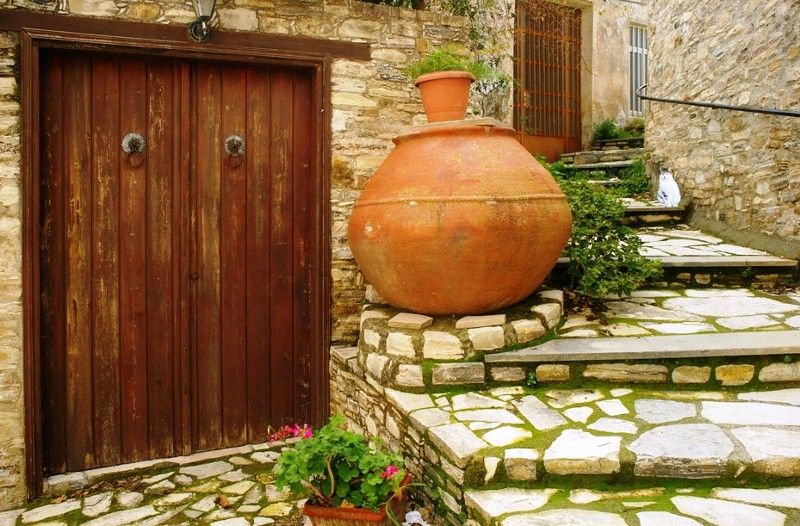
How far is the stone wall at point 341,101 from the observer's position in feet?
10.7

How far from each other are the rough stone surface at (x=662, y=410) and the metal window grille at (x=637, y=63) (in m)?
8.20

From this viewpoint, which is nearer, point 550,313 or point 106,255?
point 550,313

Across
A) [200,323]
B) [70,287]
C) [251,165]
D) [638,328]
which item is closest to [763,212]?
[638,328]

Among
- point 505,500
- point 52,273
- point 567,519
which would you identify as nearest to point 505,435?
point 505,500

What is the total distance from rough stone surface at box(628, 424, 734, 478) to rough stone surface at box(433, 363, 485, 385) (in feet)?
2.63

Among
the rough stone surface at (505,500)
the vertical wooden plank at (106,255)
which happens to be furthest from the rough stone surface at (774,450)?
the vertical wooden plank at (106,255)

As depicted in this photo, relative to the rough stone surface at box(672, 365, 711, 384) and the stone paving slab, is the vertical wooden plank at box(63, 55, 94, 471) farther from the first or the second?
the rough stone surface at box(672, 365, 711, 384)

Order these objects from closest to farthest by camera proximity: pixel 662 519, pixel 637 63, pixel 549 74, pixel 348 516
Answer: pixel 662 519
pixel 348 516
pixel 549 74
pixel 637 63

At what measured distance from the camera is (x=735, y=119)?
5.42 metres

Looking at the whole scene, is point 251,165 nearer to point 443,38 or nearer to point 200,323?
point 200,323

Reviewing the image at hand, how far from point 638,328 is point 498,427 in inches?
50.4

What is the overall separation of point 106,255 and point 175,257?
0.36 metres

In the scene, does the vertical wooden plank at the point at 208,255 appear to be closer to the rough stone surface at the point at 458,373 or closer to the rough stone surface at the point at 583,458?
the rough stone surface at the point at 458,373

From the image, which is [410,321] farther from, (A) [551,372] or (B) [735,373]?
(B) [735,373]
